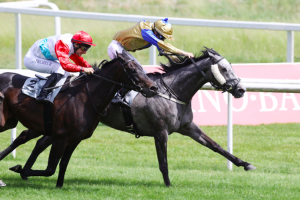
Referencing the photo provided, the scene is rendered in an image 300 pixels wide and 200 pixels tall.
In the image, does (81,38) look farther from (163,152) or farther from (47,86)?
(163,152)

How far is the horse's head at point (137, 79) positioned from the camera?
4.97 metres

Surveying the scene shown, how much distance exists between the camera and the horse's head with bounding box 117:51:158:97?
196 inches

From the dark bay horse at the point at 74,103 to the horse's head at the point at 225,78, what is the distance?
93cm

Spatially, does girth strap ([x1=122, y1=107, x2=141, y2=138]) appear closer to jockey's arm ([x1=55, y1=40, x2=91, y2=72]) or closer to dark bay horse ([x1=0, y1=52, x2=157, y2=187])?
dark bay horse ([x1=0, y1=52, x2=157, y2=187])

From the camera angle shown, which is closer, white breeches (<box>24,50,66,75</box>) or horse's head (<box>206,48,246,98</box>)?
white breeches (<box>24,50,66,75</box>)

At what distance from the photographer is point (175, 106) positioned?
5.62m

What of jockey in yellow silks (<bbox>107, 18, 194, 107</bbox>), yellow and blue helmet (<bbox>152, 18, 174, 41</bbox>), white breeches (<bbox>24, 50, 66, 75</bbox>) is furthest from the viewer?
yellow and blue helmet (<bbox>152, 18, 174, 41</bbox>)

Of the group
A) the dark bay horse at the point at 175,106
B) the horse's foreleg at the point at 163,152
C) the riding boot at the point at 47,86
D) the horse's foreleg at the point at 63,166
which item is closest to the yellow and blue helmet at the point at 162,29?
the dark bay horse at the point at 175,106

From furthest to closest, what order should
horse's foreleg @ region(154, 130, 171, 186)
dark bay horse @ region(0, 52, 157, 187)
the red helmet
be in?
horse's foreleg @ region(154, 130, 171, 186) → the red helmet → dark bay horse @ region(0, 52, 157, 187)

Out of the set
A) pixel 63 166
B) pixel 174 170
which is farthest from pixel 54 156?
pixel 174 170

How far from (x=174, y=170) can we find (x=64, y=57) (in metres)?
2.43

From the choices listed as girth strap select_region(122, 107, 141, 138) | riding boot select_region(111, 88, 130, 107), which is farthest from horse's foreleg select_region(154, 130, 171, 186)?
riding boot select_region(111, 88, 130, 107)

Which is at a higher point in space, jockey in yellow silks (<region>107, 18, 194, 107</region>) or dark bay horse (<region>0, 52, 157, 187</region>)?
jockey in yellow silks (<region>107, 18, 194, 107</region>)

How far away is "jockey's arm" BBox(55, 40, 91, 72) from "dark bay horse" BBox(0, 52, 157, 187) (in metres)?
0.29
